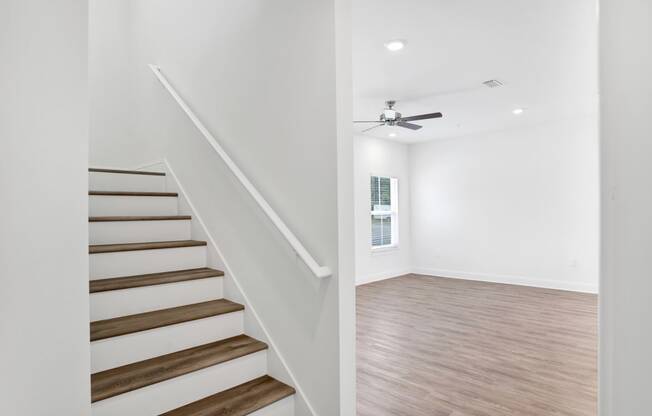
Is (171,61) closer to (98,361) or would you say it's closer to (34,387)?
(98,361)

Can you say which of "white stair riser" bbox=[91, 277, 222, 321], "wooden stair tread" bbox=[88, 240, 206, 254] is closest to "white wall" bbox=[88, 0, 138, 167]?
"wooden stair tread" bbox=[88, 240, 206, 254]

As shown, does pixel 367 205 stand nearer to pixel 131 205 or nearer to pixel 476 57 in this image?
pixel 476 57

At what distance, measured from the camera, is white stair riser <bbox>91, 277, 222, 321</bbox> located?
1.92 metres

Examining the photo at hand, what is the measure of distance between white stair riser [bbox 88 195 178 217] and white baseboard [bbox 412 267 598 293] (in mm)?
6016

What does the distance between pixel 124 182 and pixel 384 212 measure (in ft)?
17.6

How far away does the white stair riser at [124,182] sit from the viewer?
118 inches

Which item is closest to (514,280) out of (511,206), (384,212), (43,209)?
(511,206)

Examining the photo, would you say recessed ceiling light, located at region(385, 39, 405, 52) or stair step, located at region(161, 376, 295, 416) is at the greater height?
recessed ceiling light, located at region(385, 39, 405, 52)

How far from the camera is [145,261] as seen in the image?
2.31 m

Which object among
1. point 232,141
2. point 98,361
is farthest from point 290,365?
point 232,141

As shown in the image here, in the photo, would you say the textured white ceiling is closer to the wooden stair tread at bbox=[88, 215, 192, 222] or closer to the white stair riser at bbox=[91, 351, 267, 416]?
the wooden stair tread at bbox=[88, 215, 192, 222]

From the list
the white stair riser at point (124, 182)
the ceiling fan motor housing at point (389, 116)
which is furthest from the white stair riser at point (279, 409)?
the ceiling fan motor housing at point (389, 116)

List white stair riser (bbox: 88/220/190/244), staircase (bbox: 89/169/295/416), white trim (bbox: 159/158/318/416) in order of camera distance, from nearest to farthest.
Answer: staircase (bbox: 89/169/295/416)
white trim (bbox: 159/158/318/416)
white stair riser (bbox: 88/220/190/244)

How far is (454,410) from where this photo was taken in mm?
2334
